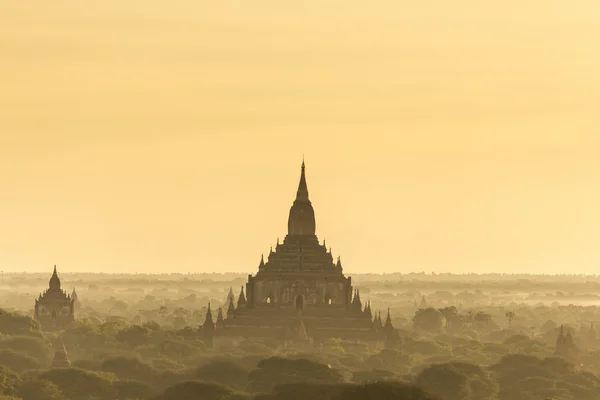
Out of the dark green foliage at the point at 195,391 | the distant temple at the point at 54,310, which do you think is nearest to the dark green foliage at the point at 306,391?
the dark green foliage at the point at 195,391

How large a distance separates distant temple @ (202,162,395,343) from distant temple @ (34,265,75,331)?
24516 mm

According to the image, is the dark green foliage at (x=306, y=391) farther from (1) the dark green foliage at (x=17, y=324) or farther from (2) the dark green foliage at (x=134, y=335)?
(1) the dark green foliage at (x=17, y=324)

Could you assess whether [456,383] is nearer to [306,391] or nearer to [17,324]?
[306,391]

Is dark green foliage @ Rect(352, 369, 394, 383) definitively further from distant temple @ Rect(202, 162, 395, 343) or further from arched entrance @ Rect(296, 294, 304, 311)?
arched entrance @ Rect(296, 294, 304, 311)

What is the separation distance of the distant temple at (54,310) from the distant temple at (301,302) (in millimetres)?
24516

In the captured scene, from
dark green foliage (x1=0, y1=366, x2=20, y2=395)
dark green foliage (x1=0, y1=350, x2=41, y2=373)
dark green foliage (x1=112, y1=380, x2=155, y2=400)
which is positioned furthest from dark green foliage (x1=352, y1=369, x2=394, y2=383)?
dark green foliage (x1=0, y1=350, x2=41, y2=373)

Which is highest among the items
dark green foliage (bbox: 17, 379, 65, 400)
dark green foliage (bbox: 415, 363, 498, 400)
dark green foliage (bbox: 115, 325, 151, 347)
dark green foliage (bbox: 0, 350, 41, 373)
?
dark green foliage (bbox: 115, 325, 151, 347)

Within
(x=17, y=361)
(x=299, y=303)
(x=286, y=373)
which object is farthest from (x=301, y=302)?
(x=286, y=373)

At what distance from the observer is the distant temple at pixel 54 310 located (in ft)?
640

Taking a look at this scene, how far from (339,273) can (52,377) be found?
4973cm

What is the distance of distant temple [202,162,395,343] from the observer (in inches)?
6752

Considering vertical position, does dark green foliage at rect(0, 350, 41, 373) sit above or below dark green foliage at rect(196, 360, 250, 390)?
above

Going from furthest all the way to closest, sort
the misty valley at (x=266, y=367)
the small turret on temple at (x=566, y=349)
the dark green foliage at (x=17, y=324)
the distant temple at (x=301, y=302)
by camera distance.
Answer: the dark green foliage at (x=17, y=324) → the small turret on temple at (x=566, y=349) → the distant temple at (x=301, y=302) → the misty valley at (x=266, y=367)

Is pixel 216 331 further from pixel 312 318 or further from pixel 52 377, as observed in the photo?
pixel 52 377
